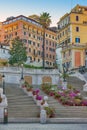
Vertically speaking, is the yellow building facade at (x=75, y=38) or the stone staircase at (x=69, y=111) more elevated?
the yellow building facade at (x=75, y=38)

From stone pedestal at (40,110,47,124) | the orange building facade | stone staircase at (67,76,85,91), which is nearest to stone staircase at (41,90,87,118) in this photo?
stone pedestal at (40,110,47,124)

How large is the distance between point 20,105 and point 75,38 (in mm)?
45844

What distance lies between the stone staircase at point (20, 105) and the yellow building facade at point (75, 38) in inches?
1306

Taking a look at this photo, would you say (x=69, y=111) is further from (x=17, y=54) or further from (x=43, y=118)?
(x=17, y=54)

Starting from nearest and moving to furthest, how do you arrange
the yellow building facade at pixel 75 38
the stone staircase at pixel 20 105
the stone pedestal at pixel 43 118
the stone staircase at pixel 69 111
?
the stone pedestal at pixel 43 118 → the stone staircase at pixel 20 105 → the stone staircase at pixel 69 111 → the yellow building facade at pixel 75 38

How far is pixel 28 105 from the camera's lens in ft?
125

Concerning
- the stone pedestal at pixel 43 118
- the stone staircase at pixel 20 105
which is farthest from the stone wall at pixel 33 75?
the stone pedestal at pixel 43 118

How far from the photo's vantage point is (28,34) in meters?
107

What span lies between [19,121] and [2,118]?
1665mm

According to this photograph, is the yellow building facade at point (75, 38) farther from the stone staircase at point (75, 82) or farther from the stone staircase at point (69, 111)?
the stone staircase at point (69, 111)

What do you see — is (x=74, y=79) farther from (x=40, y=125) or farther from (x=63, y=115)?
(x=40, y=125)

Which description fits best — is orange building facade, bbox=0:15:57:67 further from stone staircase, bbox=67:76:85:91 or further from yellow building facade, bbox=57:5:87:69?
stone staircase, bbox=67:76:85:91

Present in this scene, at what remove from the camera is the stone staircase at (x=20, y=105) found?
Answer: 34219mm

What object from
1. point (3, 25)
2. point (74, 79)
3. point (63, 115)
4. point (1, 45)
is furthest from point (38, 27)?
point (63, 115)
